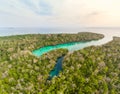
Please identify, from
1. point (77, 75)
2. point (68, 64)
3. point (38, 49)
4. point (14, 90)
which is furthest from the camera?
point (38, 49)

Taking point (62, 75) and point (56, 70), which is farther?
point (56, 70)

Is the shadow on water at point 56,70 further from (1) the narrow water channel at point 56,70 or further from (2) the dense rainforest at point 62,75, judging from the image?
(2) the dense rainforest at point 62,75

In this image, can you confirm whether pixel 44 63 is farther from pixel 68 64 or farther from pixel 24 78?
pixel 24 78

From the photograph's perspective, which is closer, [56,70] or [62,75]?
[62,75]

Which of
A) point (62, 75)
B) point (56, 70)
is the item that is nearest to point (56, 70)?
A: point (56, 70)

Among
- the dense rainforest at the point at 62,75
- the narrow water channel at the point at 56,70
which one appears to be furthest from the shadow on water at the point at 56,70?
the dense rainforest at the point at 62,75

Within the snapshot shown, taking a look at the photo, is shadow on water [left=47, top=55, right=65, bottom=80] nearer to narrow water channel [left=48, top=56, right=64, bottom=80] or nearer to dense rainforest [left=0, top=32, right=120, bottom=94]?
narrow water channel [left=48, top=56, right=64, bottom=80]

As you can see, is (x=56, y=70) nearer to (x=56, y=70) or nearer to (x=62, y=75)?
(x=56, y=70)

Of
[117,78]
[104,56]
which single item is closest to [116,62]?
[104,56]

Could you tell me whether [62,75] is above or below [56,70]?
above

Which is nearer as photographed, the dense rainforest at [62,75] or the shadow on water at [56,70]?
the dense rainforest at [62,75]

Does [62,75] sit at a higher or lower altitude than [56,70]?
higher
